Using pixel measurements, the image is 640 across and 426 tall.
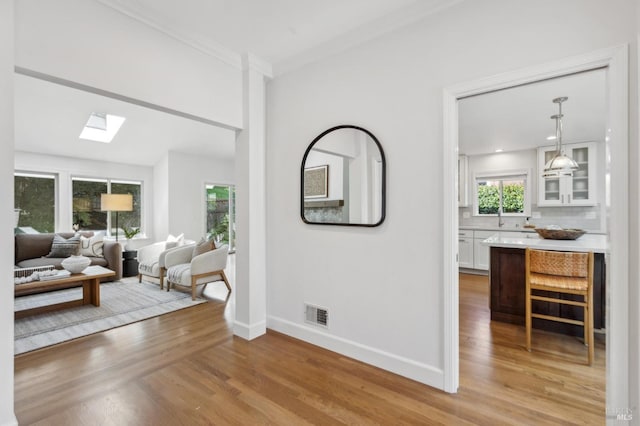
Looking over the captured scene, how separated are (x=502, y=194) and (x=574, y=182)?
1.13 metres

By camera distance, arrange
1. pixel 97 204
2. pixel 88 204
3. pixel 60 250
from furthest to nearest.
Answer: pixel 97 204, pixel 88 204, pixel 60 250

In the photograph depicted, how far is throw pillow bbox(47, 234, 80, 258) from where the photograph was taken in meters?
4.87

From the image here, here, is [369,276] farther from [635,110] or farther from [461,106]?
[461,106]

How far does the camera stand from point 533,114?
3.77 meters

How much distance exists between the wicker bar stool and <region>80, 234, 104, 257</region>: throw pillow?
20.6 feet

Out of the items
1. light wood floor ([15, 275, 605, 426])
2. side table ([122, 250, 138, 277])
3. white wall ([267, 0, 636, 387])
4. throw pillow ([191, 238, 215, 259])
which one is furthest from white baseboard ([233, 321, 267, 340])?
side table ([122, 250, 138, 277])

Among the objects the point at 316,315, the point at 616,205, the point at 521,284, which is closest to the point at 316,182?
the point at 316,315

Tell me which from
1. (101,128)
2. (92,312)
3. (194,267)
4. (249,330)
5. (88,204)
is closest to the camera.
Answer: (249,330)

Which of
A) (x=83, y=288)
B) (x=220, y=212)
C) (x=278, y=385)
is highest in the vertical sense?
(x=220, y=212)

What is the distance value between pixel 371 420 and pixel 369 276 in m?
0.98

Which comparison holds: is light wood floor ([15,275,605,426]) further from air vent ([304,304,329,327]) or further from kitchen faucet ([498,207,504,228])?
kitchen faucet ([498,207,504,228])

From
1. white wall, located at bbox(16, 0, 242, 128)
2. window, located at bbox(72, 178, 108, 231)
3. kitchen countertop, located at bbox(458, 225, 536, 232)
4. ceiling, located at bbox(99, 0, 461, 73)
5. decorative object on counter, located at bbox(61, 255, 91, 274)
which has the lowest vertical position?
decorative object on counter, located at bbox(61, 255, 91, 274)

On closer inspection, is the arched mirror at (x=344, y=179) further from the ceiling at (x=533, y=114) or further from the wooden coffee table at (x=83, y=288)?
the wooden coffee table at (x=83, y=288)

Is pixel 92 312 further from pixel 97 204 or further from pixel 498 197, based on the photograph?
pixel 498 197
